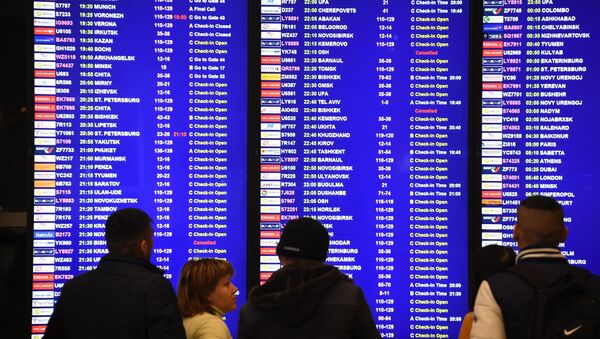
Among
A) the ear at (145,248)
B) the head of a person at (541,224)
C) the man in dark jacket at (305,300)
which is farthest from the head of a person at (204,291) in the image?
the head of a person at (541,224)

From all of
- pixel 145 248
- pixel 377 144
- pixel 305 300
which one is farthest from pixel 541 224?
pixel 377 144

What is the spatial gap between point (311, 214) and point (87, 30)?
7.00 ft

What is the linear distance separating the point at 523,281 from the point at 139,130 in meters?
3.08

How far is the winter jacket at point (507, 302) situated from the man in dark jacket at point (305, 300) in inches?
20.0

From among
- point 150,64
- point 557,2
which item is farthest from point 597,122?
point 150,64

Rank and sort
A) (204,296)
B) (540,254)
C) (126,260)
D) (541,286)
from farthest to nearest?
(204,296)
(126,260)
(540,254)
(541,286)

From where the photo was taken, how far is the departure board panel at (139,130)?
16.5 feet

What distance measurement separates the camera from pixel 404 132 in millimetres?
5176

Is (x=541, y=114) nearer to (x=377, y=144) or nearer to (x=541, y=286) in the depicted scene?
(x=377, y=144)

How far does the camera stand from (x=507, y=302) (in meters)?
3.03

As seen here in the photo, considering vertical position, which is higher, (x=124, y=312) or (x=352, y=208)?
(x=352, y=208)

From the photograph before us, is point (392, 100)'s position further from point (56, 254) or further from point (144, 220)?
point (56, 254)

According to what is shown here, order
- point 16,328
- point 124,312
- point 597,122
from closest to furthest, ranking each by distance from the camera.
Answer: point 124,312
point 16,328
point 597,122

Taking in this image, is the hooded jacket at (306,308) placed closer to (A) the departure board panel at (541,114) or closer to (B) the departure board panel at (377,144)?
(B) the departure board panel at (377,144)
